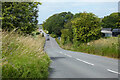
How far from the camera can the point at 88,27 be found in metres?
42.7

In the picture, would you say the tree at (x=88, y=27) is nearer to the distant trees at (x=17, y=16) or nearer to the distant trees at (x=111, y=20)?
the distant trees at (x=17, y=16)

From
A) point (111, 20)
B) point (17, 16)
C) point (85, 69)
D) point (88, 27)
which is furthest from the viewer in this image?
point (111, 20)

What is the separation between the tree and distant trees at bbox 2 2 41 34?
1024 inches

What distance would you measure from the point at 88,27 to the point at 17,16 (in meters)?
27.7

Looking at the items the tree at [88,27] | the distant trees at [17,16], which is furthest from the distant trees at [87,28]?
the distant trees at [17,16]

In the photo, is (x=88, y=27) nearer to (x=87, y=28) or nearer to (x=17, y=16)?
(x=87, y=28)

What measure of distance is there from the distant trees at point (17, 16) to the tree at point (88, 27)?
2600cm

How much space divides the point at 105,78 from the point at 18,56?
3.70 meters

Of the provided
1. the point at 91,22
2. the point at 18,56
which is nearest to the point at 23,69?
the point at 18,56

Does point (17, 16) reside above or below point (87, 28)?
above

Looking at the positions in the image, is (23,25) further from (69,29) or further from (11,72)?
(69,29)

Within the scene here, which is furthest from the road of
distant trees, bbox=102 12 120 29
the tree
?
distant trees, bbox=102 12 120 29

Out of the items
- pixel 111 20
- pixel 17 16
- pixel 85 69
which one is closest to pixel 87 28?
pixel 17 16

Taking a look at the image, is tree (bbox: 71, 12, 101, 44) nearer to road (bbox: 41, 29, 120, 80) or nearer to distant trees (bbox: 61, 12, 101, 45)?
distant trees (bbox: 61, 12, 101, 45)
